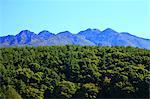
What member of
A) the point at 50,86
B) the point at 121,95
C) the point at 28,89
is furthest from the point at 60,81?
the point at 121,95

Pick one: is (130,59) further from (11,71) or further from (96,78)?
(11,71)

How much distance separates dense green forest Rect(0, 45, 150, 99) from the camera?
1811 inches

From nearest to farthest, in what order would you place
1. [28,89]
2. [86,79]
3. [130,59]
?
1. [28,89]
2. [86,79]
3. [130,59]

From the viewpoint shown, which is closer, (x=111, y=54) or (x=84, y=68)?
(x=84, y=68)

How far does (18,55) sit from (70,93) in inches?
412

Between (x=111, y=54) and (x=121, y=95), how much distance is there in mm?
8982

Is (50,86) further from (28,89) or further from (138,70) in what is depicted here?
(138,70)

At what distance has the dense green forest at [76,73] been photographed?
46.0 m

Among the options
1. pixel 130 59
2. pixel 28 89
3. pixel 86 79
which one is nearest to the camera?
pixel 28 89

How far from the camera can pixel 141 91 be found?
4597cm

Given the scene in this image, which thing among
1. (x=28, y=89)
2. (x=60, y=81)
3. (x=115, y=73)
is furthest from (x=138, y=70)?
(x=28, y=89)

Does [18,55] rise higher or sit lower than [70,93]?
higher

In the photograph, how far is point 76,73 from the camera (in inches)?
1946

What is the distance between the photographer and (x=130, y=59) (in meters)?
51.5
